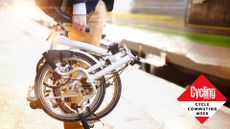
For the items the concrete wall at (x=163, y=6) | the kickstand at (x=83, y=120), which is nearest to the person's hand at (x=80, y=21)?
the kickstand at (x=83, y=120)

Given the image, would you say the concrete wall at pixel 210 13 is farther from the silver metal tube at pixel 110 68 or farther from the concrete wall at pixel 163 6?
the silver metal tube at pixel 110 68

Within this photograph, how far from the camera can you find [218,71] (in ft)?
27.1

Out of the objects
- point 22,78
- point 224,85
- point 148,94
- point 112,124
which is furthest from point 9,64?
point 224,85

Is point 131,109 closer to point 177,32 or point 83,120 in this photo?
point 83,120

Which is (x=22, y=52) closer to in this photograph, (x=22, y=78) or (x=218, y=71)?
(x=22, y=78)

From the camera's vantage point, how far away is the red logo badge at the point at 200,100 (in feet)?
11.1

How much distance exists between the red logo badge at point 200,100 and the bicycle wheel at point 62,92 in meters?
0.98

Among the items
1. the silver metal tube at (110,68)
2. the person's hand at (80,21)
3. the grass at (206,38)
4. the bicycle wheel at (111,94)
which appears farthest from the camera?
the grass at (206,38)

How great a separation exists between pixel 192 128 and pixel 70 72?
64.9 inches

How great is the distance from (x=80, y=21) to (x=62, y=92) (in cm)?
63

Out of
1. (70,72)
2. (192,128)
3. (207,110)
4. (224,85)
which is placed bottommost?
(224,85)

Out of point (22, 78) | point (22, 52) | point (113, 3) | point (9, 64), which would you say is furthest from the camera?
point (22, 52)

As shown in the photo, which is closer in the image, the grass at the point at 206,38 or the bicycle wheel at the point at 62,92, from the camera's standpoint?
the bicycle wheel at the point at 62,92

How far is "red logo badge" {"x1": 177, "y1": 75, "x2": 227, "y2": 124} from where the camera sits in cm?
338
